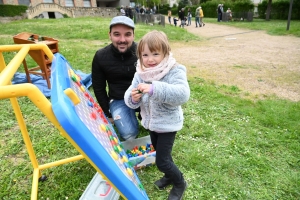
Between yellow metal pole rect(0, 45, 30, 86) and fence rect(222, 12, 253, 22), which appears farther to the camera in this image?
fence rect(222, 12, 253, 22)

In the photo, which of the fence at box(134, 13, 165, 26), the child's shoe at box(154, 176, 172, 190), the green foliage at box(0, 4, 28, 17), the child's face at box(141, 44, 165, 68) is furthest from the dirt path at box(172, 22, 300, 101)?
the green foliage at box(0, 4, 28, 17)

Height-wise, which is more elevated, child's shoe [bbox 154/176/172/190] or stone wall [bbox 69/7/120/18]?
stone wall [bbox 69/7/120/18]

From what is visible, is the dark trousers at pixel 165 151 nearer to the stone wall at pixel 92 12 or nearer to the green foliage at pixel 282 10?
the green foliage at pixel 282 10

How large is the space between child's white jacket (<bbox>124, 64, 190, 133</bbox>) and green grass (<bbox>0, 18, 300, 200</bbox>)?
865mm

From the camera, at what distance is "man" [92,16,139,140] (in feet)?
8.46

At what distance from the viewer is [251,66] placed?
262 inches

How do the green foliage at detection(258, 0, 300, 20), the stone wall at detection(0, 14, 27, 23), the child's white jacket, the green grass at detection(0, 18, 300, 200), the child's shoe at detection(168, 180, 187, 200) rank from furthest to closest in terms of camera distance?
the stone wall at detection(0, 14, 27, 23)
the green foliage at detection(258, 0, 300, 20)
the green grass at detection(0, 18, 300, 200)
the child's shoe at detection(168, 180, 187, 200)
the child's white jacket

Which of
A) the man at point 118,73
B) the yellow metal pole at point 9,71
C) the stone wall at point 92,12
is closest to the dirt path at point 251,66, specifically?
the man at point 118,73

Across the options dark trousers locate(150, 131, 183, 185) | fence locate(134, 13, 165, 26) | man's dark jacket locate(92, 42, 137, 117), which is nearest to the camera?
dark trousers locate(150, 131, 183, 185)

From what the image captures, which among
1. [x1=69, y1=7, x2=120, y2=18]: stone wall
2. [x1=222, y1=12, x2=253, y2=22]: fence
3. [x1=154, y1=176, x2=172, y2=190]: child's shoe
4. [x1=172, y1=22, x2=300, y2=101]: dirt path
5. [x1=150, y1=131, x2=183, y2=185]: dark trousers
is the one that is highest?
[x1=69, y1=7, x2=120, y2=18]: stone wall

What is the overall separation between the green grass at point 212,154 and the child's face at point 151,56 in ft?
4.58

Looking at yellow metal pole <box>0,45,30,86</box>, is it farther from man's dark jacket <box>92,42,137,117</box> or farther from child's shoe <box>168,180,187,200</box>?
child's shoe <box>168,180,187,200</box>

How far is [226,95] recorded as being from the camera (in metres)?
4.54

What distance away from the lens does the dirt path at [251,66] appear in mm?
4988
